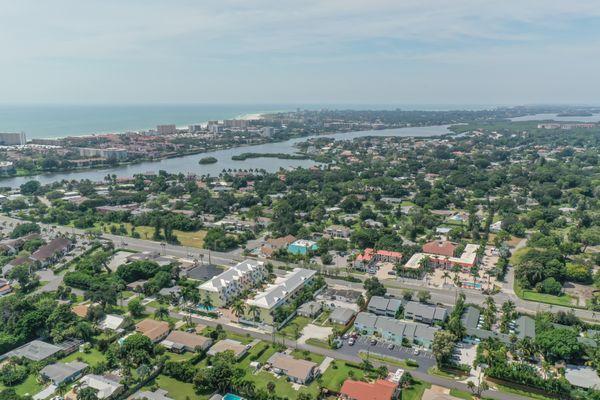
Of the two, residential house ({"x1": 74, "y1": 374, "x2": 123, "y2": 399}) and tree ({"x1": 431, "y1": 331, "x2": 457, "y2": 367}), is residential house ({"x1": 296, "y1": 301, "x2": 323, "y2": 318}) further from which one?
residential house ({"x1": 74, "y1": 374, "x2": 123, "y2": 399})

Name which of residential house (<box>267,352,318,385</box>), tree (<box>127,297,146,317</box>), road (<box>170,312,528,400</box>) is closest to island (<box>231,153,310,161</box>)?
tree (<box>127,297,146,317</box>)

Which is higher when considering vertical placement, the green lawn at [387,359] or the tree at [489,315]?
the tree at [489,315]

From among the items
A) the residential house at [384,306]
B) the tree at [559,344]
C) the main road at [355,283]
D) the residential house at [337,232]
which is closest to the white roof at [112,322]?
the main road at [355,283]

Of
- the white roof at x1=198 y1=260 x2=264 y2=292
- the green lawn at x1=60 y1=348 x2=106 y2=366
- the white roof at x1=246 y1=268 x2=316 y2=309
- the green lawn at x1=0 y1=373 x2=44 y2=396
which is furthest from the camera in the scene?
the white roof at x1=198 y1=260 x2=264 y2=292

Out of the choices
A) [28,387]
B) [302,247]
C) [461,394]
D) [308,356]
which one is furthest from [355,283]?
[28,387]

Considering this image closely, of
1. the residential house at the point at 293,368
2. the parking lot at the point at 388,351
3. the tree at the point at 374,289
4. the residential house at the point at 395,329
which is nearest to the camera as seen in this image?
the residential house at the point at 293,368

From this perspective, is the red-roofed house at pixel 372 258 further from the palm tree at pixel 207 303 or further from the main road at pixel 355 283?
the palm tree at pixel 207 303

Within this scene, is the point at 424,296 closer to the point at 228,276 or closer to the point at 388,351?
the point at 388,351
